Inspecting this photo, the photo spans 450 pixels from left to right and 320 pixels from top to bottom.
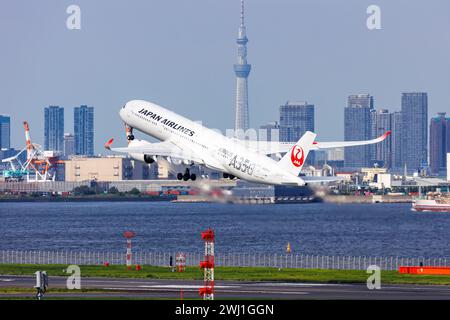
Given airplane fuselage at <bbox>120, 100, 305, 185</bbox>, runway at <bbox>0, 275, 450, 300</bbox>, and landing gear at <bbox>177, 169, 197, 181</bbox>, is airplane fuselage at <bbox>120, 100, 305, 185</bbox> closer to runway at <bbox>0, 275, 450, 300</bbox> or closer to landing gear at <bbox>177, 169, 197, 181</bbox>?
landing gear at <bbox>177, 169, 197, 181</bbox>

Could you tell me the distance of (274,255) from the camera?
185m

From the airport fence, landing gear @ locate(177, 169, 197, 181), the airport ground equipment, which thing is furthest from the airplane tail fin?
the airport fence

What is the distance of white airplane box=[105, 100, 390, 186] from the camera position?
122812 mm

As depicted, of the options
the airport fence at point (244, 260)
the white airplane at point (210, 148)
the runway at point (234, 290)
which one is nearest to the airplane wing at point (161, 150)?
the white airplane at point (210, 148)

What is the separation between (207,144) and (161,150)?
6218 millimetres

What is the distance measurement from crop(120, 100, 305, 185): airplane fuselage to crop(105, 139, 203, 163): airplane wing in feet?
1.35

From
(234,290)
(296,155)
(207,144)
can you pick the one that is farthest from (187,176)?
(234,290)

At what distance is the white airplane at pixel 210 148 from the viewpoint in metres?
123

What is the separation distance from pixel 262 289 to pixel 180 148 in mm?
27892

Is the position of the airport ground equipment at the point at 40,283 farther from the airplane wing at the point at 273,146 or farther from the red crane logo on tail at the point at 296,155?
the airplane wing at the point at 273,146
